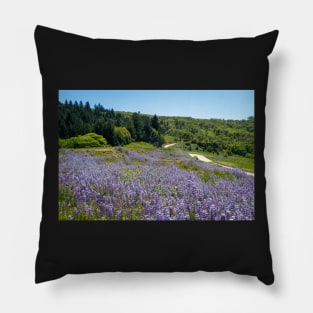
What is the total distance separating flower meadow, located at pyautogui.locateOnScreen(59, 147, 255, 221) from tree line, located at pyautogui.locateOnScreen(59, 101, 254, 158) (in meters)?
0.06

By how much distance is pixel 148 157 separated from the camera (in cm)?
200

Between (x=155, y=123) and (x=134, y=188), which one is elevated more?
(x=155, y=123)

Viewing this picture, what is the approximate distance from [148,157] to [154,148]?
48mm

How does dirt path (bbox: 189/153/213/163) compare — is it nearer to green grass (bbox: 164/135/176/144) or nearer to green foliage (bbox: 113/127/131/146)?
green grass (bbox: 164/135/176/144)

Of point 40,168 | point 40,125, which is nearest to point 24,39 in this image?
point 40,125

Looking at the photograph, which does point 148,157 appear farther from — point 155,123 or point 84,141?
point 84,141

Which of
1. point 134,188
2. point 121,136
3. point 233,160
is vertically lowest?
point 134,188

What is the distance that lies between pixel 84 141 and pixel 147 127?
0.28 meters

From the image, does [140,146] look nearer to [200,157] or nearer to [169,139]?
[169,139]

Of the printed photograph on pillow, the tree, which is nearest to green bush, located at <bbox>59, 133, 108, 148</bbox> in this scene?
the printed photograph on pillow

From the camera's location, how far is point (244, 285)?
2.15 meters

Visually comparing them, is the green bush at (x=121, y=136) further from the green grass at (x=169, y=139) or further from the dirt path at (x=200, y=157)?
the dirt path at (x=200, y=157)

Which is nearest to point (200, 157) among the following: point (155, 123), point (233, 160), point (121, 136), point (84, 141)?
point (233, 160)

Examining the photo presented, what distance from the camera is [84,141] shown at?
201 centimetres
